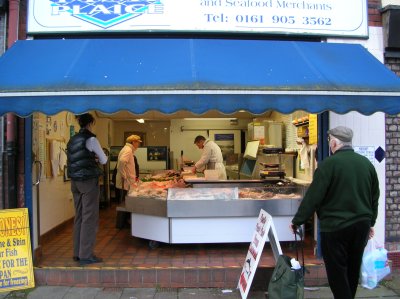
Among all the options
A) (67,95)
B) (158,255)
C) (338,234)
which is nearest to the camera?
(338,234)

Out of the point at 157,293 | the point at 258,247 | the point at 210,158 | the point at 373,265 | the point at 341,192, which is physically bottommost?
the point at 157,293

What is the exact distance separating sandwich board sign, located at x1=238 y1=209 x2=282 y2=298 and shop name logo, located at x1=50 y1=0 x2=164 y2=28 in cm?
308

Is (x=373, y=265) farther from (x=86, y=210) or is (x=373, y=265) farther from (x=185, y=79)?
(x=86, y=210)

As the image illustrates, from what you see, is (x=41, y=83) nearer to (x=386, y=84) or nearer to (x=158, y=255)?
(x=158, y=255)

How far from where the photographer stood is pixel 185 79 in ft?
14.9

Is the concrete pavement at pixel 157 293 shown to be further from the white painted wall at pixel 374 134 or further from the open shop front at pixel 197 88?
the white painted wall at pixel 374 134

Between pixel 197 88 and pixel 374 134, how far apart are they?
2843 mm

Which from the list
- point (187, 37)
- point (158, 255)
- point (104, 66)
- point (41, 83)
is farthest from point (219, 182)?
point (41, 83)

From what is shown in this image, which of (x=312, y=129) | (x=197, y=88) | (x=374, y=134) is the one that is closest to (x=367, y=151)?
(x=374, y=134)

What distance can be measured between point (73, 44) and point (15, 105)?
1266 mm

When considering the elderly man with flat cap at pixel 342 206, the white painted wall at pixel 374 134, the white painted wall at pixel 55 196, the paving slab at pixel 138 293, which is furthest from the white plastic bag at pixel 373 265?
the white painted wall at pixel 55 196

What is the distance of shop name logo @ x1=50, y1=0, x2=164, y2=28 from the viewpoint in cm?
556

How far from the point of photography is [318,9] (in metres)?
5.78

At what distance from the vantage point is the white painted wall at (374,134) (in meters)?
5.80
